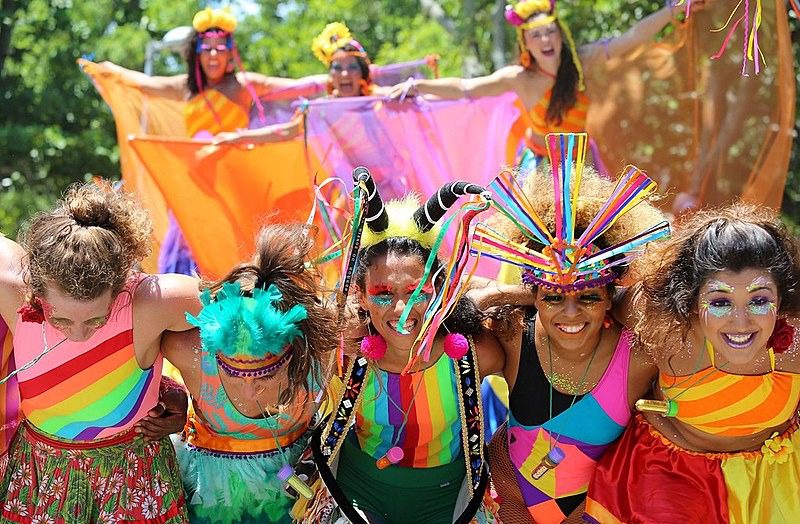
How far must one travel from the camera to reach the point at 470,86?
16.9 ft

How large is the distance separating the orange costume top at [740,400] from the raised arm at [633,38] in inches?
96.9

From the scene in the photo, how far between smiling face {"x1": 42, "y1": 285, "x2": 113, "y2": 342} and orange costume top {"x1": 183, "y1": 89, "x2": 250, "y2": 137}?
305cm

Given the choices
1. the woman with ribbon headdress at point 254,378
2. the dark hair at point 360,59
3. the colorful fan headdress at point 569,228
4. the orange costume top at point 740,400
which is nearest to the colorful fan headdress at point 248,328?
the woman with ribbon headdress at point 254,378

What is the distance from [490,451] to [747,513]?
2.59 ft

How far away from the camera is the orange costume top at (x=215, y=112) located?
5832 mm

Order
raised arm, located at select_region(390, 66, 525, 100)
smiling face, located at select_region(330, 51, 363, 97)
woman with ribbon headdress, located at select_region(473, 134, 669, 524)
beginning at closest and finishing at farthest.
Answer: woman with ribbon headdress, located at select_region(473, 134, 669, 524), raised arm, located at select_region(390, 66, 525, 100), smiling face, located at select_region(330, 51, 363, 97)

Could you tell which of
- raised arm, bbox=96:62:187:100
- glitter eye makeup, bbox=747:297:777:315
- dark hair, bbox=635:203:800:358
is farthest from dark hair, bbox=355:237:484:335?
raised arm, bbox=96:62:187:100

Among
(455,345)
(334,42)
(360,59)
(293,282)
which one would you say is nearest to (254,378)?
(293,282)

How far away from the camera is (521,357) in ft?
10.6

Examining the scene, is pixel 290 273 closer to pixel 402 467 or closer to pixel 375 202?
pixel 375 202

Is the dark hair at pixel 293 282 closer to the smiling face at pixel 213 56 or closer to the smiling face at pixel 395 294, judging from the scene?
the smiling face at pixel 395 294

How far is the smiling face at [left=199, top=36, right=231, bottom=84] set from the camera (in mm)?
5793

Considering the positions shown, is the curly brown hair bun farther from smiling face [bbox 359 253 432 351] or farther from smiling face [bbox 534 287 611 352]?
smiling face [bbox 534 287 611 352]

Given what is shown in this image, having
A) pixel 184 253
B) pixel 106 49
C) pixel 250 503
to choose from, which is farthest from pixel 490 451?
pixel 106 49
